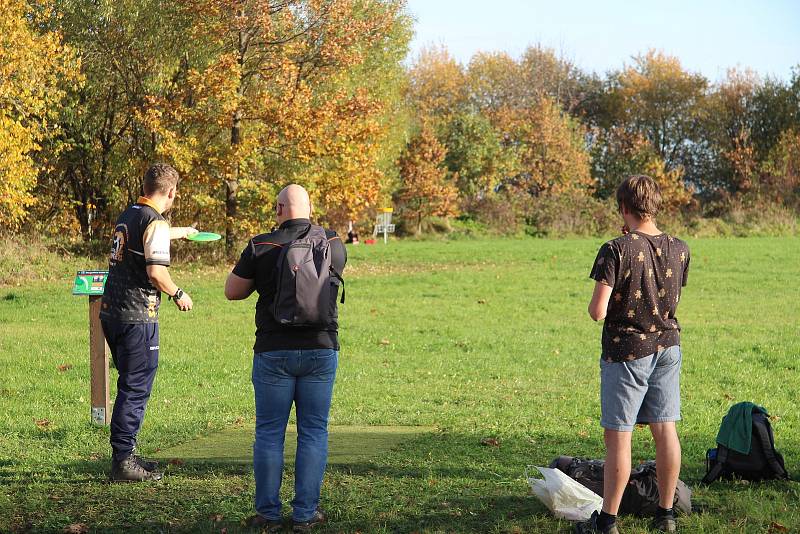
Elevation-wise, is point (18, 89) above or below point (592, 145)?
below

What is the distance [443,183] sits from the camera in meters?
49.2

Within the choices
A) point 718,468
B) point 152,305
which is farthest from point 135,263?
point 718,468

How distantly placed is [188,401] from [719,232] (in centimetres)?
3990

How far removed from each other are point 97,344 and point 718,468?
493cm

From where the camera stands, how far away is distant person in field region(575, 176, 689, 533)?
5.05 metres

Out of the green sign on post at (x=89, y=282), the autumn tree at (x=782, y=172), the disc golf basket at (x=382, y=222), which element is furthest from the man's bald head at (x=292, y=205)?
the autumn tree at (x=782, y=172)

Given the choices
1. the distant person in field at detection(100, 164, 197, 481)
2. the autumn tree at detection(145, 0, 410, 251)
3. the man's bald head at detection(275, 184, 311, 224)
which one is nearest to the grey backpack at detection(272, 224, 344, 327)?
the man's bald head at detection(275, 184, 311, 224)

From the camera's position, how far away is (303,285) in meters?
5.22

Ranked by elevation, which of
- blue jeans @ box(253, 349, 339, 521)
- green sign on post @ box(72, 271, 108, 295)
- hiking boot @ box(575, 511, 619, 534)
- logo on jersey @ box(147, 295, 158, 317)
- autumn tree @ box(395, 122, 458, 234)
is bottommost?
hiking boot @ box(575, 511, 619, 534)

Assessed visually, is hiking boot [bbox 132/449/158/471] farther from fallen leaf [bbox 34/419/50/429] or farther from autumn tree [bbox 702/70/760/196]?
autumn tree [bbox 702/70/760/196]

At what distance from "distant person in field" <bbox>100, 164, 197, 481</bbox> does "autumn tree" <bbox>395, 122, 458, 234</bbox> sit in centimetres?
4043

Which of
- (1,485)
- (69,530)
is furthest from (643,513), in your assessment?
(1,485)

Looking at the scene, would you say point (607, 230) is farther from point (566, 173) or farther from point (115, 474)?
point (115, 474)

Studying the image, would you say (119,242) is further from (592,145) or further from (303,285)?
(592,145)
